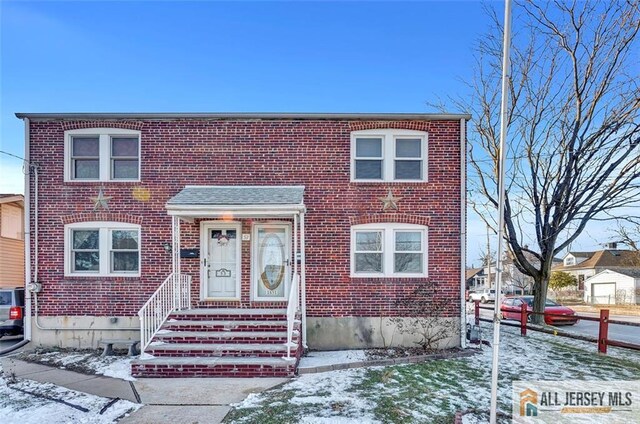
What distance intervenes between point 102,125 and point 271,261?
5.28 meters

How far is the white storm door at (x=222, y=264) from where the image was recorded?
9.46 meters

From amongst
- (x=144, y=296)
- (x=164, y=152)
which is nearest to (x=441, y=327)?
(x=144, y=296)

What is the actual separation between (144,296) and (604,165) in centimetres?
1478

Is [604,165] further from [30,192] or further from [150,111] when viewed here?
[30,192]

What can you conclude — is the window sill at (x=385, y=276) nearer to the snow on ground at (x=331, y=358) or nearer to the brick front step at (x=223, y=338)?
the snow on ground at (x=331, y=358)

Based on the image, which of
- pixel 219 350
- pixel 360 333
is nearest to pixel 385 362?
pixel 360 333

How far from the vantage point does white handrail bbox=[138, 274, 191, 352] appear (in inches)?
325

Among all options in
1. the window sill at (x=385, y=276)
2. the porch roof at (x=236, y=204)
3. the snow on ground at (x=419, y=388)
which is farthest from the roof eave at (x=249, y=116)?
the snow on ground at (x=419, y=388)

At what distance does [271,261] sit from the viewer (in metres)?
9.55

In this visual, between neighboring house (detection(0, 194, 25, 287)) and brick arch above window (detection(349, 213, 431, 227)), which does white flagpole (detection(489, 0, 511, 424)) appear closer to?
brick arch above window (detection(349, 213, 431, 227))

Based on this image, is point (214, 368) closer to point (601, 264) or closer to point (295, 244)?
point (295, 244)

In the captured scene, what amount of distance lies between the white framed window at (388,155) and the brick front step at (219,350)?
4.34m

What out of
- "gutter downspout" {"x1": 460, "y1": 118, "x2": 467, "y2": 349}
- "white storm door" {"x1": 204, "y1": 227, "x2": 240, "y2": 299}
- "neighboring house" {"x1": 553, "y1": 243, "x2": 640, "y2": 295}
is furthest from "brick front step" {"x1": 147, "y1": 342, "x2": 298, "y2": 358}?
"neighboring house" {"x1": 553, "y1": 243, "x2": 640, "y2": 295}

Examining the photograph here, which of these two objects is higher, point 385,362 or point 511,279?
point 385,362
